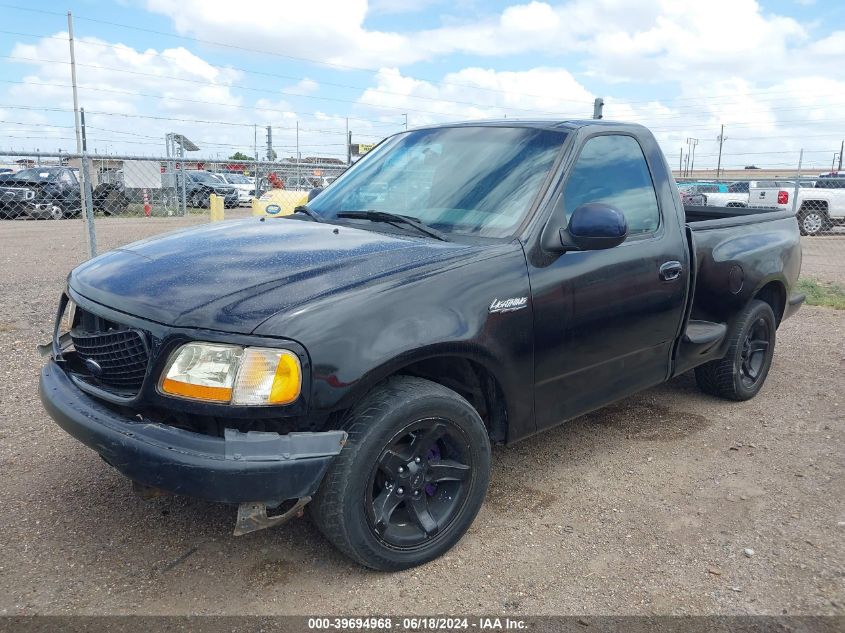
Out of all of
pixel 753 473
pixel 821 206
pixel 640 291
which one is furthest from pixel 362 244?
pixel 821 206

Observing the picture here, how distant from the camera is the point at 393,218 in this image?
3.49 meters

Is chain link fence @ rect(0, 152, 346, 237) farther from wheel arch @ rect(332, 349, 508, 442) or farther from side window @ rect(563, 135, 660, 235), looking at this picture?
wheel arch @ rect(332, 349, 508, 442)

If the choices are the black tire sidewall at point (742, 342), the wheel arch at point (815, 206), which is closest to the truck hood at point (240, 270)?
the black tire sidewall at point (742, 342)

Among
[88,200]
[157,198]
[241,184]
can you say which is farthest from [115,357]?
[241,184]

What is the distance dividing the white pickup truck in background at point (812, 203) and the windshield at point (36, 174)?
1694 cm

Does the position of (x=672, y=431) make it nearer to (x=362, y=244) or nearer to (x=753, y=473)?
(x=753, y=473)

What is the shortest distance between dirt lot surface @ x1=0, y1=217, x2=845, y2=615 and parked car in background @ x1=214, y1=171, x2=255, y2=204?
20590 millimetres

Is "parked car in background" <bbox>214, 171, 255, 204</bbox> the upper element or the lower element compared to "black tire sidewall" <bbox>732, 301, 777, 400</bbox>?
upper

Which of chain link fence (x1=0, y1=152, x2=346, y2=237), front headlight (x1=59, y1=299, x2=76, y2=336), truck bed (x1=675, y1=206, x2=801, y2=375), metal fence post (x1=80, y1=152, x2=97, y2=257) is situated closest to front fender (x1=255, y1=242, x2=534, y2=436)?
front headlight (x1=59, y1=299, x2=76, y2=336)

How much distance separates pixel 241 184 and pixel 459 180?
2446 cm

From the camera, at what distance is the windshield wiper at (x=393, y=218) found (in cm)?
326

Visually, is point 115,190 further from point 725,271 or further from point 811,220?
point 811,220

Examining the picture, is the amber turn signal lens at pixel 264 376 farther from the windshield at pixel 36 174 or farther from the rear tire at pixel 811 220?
the rear tire at pixel 811 220

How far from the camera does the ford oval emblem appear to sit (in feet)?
8.94
